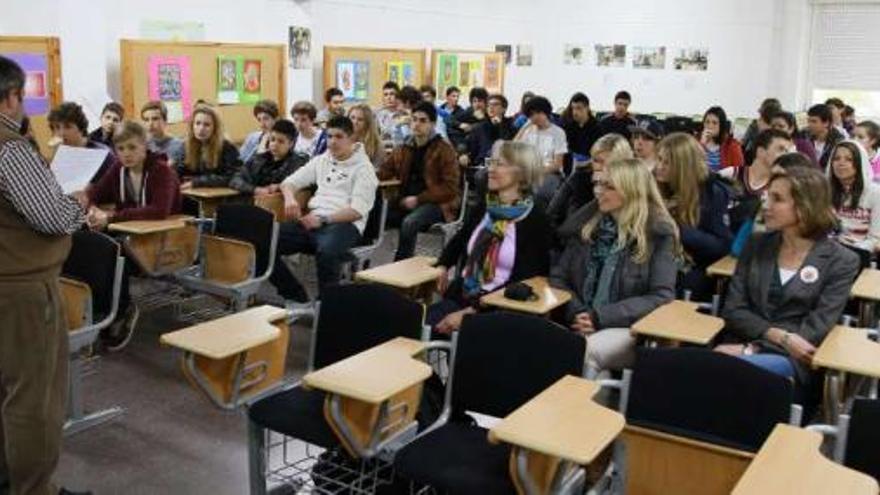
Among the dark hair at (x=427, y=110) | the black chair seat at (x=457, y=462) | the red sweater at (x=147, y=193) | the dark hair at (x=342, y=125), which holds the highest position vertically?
the dark hair at (x=427, y=110)

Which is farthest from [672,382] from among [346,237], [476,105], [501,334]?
[476,105]

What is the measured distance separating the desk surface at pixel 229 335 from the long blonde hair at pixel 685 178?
216cm

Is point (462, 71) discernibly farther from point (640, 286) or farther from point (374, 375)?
point (374, 375)

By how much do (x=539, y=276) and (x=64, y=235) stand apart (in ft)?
Result: 6.31

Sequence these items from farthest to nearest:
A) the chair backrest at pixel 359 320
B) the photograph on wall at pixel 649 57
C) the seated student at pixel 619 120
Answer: the photograph on wall at pixel 649 57, the seated student at pixel 619 120, the chair backrest at pixel 359 320

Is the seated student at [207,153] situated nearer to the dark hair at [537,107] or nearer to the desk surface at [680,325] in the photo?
the dark hair at [537,107]

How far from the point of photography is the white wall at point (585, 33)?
9.38m

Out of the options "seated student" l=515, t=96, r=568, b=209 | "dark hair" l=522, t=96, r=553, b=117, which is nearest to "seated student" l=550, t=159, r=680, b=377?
"seated student" l=515, t=96, r=568, b=209

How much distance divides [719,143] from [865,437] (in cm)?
571

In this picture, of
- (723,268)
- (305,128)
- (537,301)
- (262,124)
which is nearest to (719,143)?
(305,128)

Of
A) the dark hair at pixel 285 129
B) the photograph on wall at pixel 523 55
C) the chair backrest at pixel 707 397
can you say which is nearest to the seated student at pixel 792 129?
the dark hair at pixel 285 129

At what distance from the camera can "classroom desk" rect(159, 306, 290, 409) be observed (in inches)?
107

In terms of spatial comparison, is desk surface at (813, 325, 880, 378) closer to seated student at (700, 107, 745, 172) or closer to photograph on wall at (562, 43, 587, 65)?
seated student at (700, 107, 745, 172)

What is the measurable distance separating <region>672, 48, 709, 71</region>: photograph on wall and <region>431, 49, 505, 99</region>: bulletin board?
258 cm
